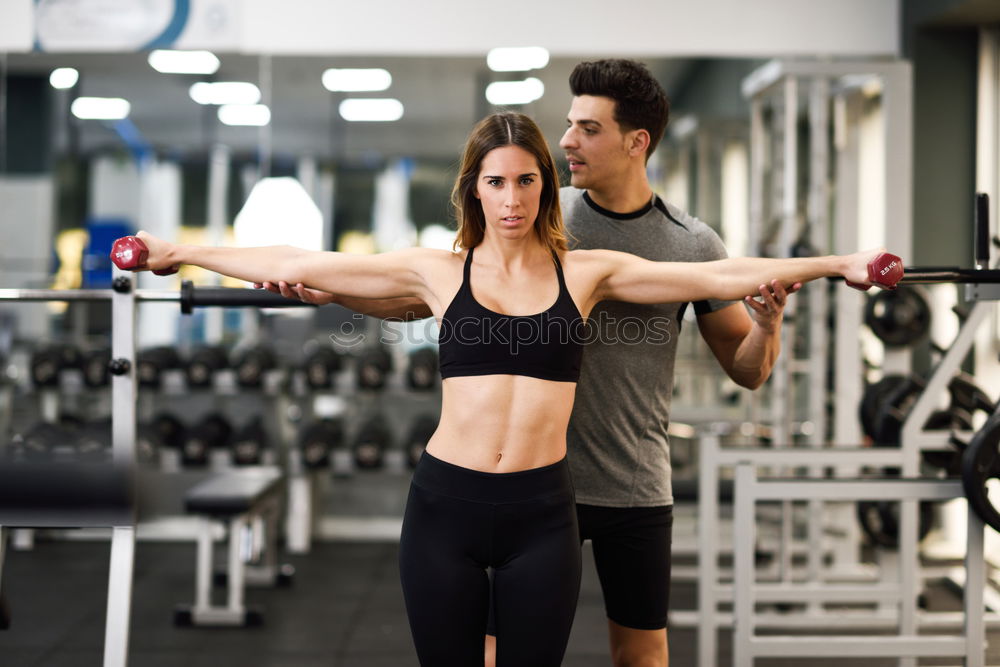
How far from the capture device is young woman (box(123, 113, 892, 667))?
1.38 meters

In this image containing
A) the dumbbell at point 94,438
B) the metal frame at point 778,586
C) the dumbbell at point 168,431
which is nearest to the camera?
the metal frame at point 778,586

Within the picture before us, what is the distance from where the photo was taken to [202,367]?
451cm

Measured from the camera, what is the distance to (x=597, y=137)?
65.1 inches

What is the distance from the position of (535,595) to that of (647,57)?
3.98 metres

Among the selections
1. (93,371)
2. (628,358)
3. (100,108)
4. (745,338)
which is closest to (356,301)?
(628,358)

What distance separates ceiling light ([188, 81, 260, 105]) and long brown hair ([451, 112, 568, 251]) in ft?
12.4

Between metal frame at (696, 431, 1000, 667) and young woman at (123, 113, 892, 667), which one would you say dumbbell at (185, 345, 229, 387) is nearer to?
metal frame at (696, 431, 1000, 667)

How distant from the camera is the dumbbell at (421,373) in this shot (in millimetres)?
4480

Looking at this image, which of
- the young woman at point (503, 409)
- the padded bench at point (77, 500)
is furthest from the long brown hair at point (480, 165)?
the padded bench at point (77, 500)

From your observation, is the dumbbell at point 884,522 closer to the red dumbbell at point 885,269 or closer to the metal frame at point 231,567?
the red dumbbell at point 885,269

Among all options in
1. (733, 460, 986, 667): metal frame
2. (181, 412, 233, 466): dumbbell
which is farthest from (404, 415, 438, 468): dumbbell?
(733, 460, 986, 667): metal frame

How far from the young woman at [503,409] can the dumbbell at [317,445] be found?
9.92 ft

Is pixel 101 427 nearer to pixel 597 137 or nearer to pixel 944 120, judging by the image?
pixel 597 137

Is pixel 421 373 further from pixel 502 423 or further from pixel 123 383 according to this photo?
pixel 502 423
